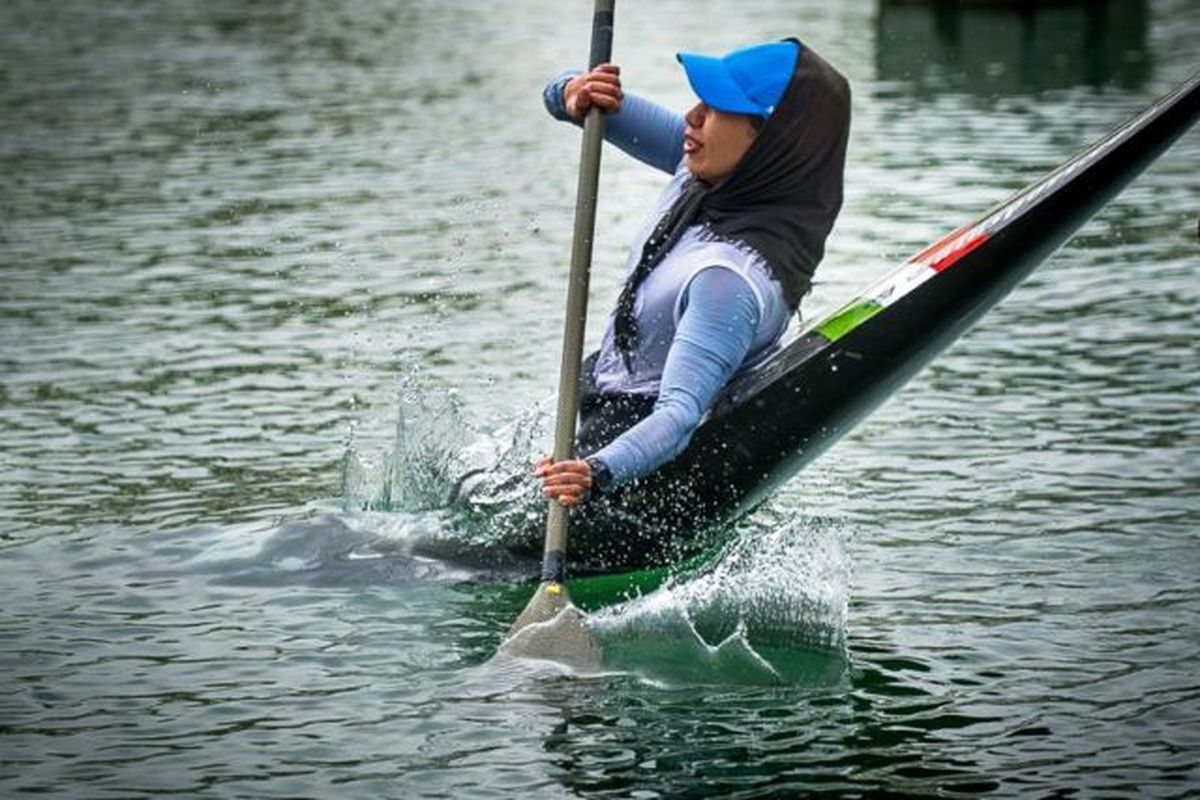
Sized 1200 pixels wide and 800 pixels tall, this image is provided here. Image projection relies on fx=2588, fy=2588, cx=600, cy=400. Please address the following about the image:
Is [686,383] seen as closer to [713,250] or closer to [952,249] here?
[713,250]

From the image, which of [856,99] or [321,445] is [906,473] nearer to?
[321,445]

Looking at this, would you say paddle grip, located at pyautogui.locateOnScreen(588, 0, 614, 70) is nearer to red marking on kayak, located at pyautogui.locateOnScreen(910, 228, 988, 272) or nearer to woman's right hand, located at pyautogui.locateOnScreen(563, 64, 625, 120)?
woman's right hand, located at pyautogui.locateOnScreen(563, 64, 625, 120)

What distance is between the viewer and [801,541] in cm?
847

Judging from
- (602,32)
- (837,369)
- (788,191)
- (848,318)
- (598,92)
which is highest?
(602,32)

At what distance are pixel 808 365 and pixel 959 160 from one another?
1139 centimetres

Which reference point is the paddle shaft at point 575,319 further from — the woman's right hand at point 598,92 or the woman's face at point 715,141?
the woman's face at point 715,141

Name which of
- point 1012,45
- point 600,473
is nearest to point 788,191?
point 600,473

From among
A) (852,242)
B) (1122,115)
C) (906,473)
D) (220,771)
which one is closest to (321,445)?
(906,473)

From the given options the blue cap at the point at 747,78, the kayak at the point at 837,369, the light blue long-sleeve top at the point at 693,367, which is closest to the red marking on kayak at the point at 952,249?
the kayak at the point at 837,369

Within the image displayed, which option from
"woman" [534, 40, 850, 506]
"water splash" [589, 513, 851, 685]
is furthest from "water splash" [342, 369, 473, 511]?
"water splash" [589, 513, 851, 685]

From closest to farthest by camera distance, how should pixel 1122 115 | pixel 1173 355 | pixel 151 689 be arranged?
1. pixel 151 689
2. pixel 1173 355
3. pixel 1122 115

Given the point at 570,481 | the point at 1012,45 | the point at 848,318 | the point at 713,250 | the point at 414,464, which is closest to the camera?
the point at 570,481

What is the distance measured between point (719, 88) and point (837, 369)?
1061mm

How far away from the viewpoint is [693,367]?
7.79 metres
